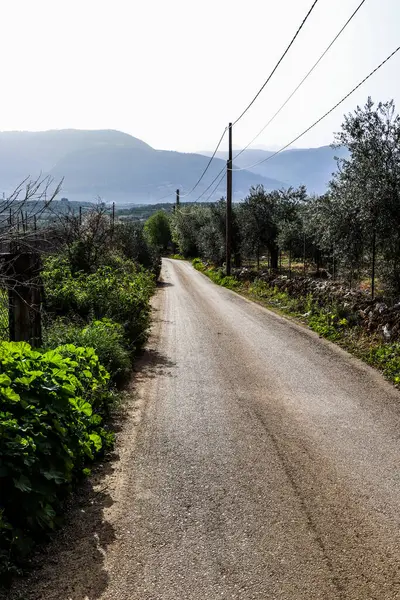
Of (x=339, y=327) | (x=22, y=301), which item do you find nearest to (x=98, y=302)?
(x=22, y=301)

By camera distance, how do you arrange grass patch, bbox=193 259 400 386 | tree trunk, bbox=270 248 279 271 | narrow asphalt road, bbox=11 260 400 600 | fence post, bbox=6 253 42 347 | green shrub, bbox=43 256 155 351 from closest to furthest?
1. narrow asphalt road, bbox=11 260 400 600
2. fence post, bbox=6 253 42 347
3. grass patch, bbox=193 259 400 386
4. green shrub, bbox=43 256 155 351
5. tree trunk, bbox=270 248 279 271

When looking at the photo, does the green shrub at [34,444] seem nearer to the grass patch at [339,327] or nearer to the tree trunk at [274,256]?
the grass patch at [339,327]

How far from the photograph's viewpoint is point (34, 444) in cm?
391

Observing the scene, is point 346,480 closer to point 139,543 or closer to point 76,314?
point 139,543

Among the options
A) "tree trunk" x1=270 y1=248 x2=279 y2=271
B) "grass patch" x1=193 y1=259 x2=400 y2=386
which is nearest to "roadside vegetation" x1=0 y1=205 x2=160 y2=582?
"grass patch" x1=193 y1=259 x2=400 y2=386

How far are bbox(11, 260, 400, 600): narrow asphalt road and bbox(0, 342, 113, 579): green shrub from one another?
349 mm

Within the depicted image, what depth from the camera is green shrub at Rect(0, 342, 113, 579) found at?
146 inches

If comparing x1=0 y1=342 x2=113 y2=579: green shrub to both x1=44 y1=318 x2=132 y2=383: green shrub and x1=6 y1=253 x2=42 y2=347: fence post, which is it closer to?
x1=6 y1=253 x2=42 y2=347: fence post

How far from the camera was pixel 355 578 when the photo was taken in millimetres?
3621

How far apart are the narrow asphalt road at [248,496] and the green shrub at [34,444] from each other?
1.15 feet

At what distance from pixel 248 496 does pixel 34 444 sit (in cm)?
211

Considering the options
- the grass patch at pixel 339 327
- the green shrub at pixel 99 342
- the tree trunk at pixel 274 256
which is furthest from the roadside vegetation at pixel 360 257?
the tree trunk at pixel 274 256

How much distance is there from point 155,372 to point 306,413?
11.2ft

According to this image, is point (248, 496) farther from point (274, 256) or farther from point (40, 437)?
point (274, 256)
